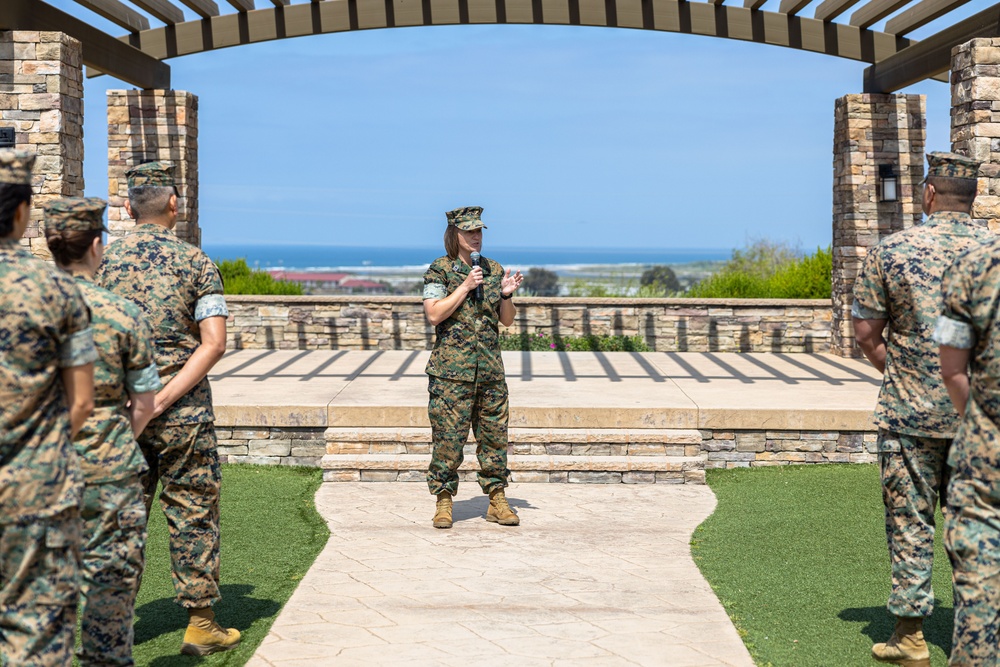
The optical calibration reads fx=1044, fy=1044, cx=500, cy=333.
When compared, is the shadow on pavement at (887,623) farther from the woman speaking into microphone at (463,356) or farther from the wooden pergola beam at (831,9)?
the wooden pergola beam at (831,9)

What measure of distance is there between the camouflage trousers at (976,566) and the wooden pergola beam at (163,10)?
10.7 meters

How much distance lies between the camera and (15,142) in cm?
961

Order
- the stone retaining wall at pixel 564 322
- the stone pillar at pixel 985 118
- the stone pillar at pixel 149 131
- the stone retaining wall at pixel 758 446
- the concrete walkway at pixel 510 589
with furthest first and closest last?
the stone retaining wall at pixel 564 322 < the stone pillar at pixel 149 131 < the stone pillar at pixel 985 118 < the stone retaining wall at pixel 758 446 < the concrete walkway at pixel 510 589

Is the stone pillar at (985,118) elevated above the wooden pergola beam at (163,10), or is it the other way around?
the wooden pergola beam at (163,10)

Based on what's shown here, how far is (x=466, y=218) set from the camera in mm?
6762

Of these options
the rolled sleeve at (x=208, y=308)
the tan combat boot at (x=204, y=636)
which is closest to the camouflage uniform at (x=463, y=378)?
the rolled sleeve at (x=208, y=308)

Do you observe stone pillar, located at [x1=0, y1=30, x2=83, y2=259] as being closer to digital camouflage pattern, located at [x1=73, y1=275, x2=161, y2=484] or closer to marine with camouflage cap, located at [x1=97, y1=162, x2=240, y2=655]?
marine with camouflage cap, located at [x1=97, y1=162, x2=240, y2=655]

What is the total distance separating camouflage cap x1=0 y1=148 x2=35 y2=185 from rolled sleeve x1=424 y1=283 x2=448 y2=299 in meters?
3.65

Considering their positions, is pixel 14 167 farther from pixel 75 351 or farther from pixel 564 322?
pixel 564 322

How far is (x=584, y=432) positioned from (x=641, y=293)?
9035 millimetres

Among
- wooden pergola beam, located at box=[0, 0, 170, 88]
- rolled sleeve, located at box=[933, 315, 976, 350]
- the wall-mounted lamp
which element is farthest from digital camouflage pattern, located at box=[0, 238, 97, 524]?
the wall-mounted lamp

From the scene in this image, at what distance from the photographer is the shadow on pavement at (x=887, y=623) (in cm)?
490

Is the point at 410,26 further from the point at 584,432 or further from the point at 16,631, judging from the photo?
the point at 16,631

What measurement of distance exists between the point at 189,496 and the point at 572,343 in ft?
34.7
